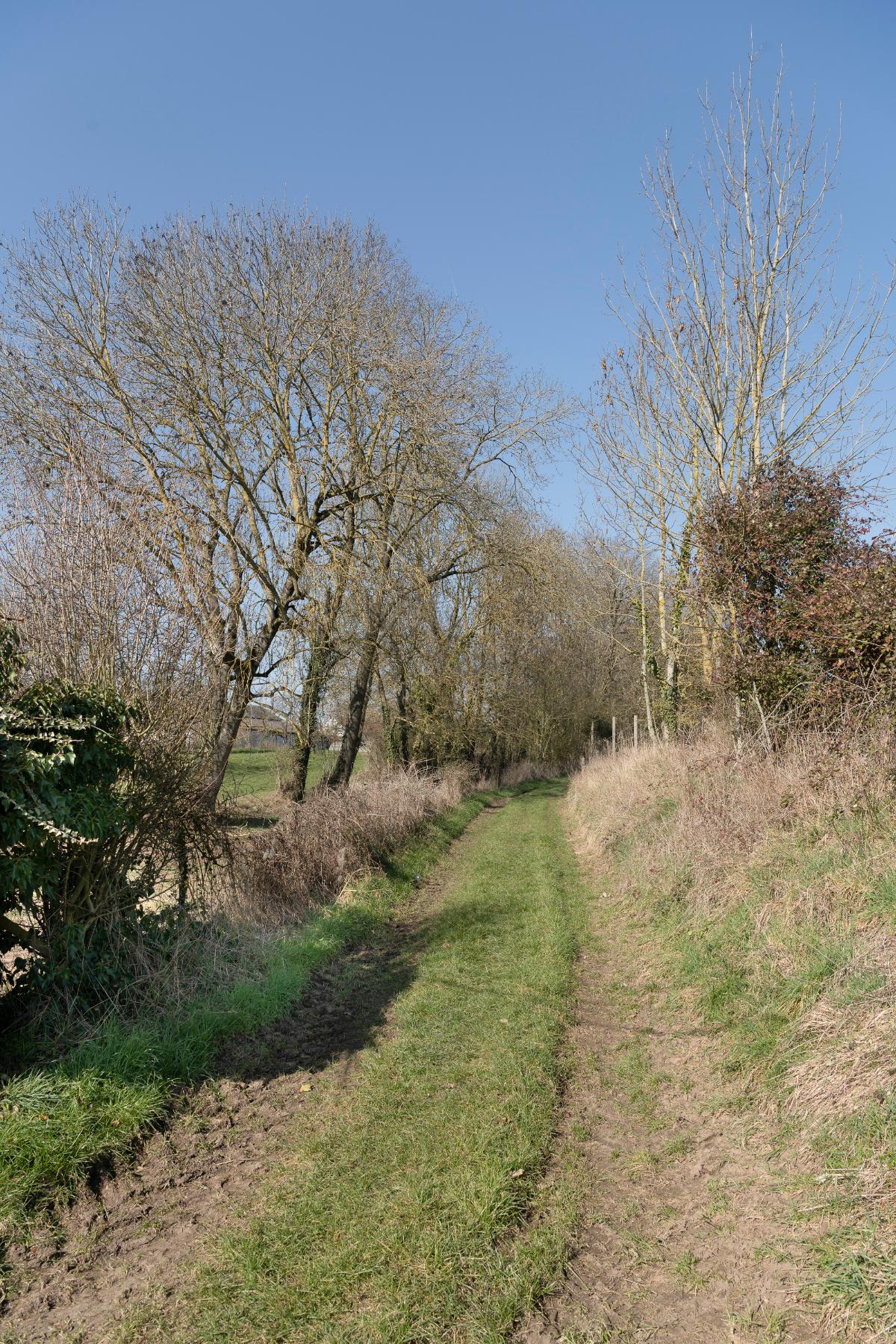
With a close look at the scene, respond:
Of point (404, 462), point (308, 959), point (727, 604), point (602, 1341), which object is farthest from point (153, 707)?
point (404, 462)

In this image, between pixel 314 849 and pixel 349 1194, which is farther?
pixel 314 849

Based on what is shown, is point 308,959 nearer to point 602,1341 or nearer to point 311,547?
point 602,1341

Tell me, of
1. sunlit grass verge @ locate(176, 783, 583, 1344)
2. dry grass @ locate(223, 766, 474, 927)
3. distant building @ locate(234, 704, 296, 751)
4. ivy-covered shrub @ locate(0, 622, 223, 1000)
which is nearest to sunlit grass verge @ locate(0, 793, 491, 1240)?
ivy-covered shrub @ locate(0, 622, 223, 1000)

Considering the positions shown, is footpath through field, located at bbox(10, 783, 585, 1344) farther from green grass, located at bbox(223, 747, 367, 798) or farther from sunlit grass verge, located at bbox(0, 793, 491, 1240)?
green grass, located at bbox(223, 747, 367, 798)

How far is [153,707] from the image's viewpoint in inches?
246

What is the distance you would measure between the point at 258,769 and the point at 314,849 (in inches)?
143

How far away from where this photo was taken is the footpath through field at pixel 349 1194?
3.14 meters

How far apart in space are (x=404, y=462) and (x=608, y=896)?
9731mm

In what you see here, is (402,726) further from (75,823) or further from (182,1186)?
(182,1186)

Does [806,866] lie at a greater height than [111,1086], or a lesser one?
greater

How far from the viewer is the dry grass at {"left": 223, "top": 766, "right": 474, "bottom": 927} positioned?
28.0 ft

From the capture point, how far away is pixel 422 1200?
12.3 ft

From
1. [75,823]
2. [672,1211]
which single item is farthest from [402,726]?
[672,1211]

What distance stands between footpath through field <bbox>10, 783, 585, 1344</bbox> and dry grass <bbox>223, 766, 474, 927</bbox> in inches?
79.0
